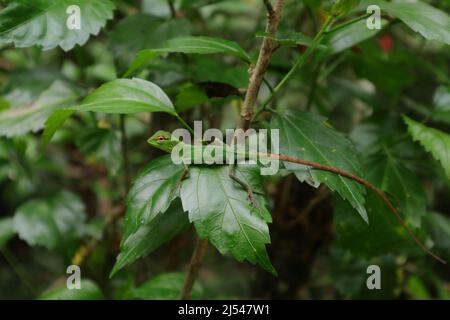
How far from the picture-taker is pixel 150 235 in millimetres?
854

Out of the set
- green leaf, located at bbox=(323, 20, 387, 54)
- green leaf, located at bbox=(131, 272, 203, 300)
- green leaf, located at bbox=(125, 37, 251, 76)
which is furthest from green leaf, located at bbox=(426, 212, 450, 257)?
green leaf, located at bbox=(125, 37, 251, 76)

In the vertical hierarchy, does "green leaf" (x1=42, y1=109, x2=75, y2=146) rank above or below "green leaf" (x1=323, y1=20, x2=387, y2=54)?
below

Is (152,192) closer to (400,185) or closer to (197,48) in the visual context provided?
(197,48)

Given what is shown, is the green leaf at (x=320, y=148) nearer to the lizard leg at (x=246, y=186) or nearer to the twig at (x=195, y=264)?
the lizard leg at (x=246, y=186)

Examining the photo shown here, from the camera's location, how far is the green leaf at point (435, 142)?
0.91 metres

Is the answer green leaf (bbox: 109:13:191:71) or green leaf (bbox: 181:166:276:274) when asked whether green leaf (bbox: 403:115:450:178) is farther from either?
green leaf (bbox: 109:13:191:71)

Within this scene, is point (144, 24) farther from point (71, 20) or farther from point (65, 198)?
point (65, 198)

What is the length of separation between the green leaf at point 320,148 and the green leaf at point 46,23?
0.39 meters

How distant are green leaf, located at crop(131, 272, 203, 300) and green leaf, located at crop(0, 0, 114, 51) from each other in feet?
1.86

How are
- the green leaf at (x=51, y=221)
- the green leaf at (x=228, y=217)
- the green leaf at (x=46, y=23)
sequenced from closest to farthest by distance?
the green leaf at (x=228, y=217)
the green leaf at (x=46, y=23)
the green leaf at (x=51, y=221)

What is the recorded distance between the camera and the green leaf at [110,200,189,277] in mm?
808

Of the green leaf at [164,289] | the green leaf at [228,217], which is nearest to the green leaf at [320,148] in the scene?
the green leaf at [228,217]

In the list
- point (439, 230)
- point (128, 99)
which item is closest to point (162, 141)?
point (128, 99)

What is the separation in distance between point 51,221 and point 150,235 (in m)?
0.68
